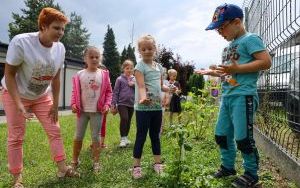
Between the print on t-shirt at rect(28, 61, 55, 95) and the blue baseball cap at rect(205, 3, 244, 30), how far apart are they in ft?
5.39

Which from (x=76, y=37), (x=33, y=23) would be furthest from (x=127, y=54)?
(x=76, y=37)

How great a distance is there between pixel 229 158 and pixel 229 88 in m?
0.76

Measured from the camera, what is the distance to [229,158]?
4172mm

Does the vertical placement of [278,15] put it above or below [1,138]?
above

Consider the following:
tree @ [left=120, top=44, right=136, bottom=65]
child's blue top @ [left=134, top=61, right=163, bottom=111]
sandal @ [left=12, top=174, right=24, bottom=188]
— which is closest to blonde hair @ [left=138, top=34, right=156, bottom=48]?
child's blue top @ [left=134, top=61, right=163, bottom=111]

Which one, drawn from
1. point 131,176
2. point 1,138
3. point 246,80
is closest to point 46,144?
point 1,138

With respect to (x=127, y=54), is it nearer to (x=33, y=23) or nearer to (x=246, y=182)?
(x=33, y=23)

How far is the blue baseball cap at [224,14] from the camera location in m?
3.84

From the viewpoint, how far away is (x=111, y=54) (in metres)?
63.5

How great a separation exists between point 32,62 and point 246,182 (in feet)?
7.56

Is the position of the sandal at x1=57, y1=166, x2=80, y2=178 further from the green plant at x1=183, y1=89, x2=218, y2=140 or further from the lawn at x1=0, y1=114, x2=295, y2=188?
the green plant at x1=183, y1=89, x2=218, y2=140

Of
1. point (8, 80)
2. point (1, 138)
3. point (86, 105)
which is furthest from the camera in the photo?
point (1, 138)

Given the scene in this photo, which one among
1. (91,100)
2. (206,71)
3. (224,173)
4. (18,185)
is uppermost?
(206,71)

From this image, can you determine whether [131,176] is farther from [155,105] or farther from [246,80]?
[246,80]
